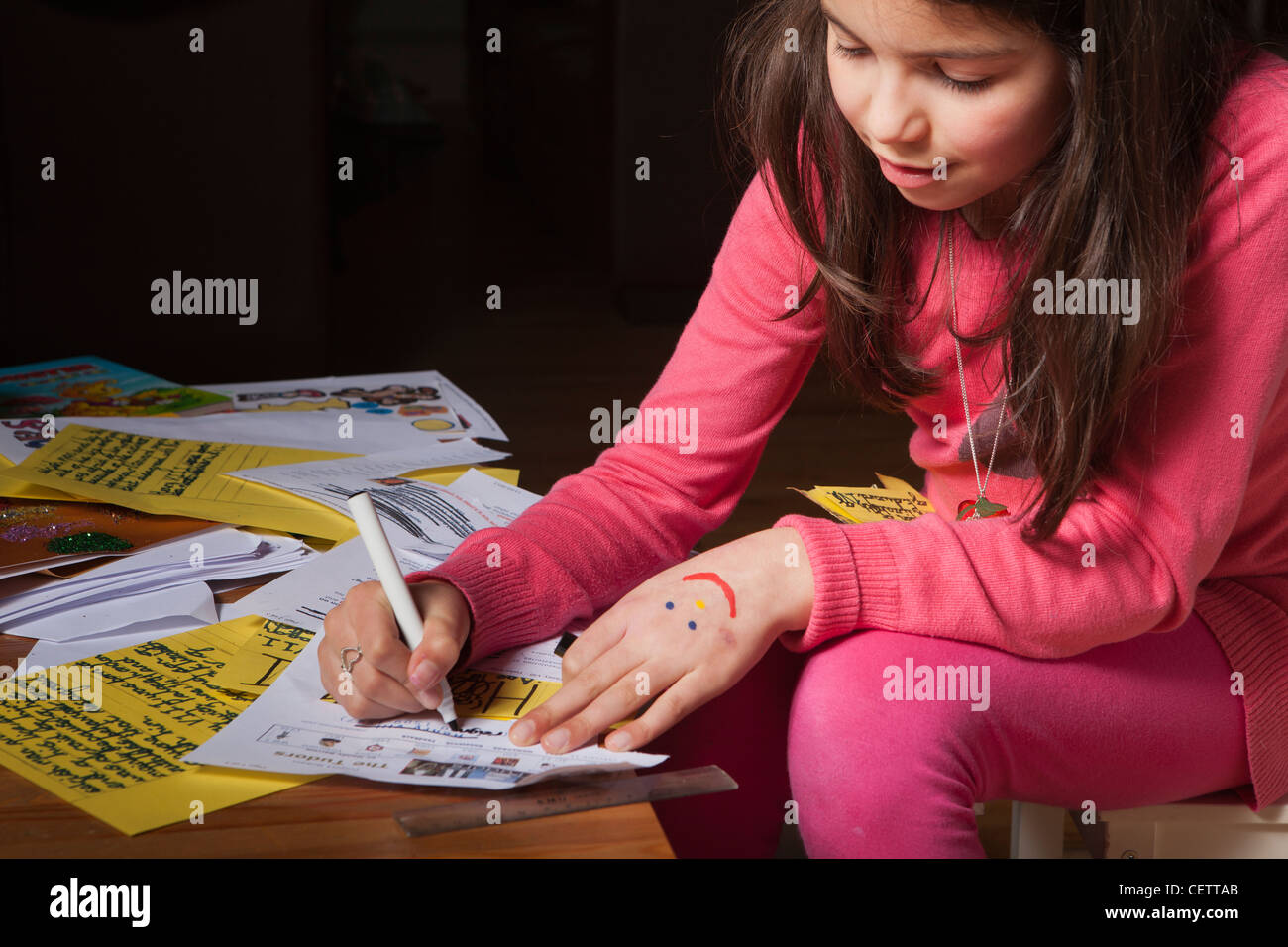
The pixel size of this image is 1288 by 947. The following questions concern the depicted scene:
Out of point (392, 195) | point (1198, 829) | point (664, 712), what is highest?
point (392, 195)

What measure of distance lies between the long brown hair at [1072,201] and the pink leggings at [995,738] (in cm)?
9

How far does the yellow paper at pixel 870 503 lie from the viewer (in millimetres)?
816

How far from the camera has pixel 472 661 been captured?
0.64 metres

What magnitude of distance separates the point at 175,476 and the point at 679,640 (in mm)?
430

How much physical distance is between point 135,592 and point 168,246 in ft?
4.47

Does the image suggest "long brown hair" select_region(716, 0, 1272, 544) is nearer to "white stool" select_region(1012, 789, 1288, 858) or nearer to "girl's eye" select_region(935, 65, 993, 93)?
"girl's eye" select_region(935, 65, 993, 93)

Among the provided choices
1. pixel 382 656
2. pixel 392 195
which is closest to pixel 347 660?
pixel 382 656

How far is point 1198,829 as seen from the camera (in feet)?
2.33

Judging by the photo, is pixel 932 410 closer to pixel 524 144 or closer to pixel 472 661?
pixel 472 661

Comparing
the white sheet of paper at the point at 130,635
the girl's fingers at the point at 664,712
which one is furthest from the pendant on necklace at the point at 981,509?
the white sheet of paper at the point at 130,635

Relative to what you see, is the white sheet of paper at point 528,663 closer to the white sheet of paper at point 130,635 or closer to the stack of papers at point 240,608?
the stack of papers at point 240,608

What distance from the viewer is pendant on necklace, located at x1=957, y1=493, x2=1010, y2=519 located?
2.55 ft

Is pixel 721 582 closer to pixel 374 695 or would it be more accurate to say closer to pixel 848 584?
pixel 848 584

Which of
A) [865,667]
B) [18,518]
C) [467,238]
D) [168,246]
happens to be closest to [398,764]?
[865,667]
